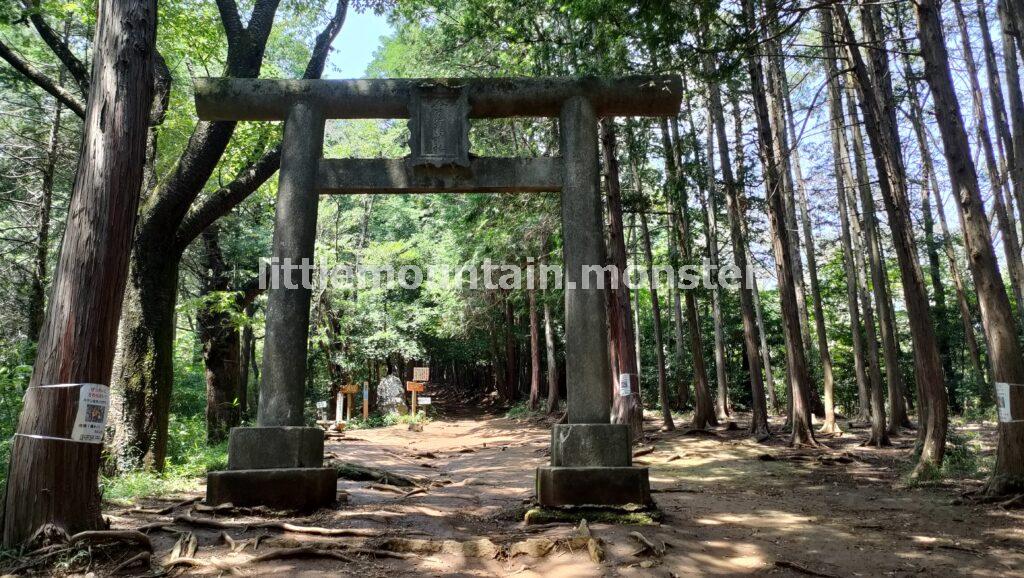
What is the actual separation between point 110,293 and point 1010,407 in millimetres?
8229

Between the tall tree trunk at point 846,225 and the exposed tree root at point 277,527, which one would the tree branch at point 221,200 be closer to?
the exposed tree root at point 277,527

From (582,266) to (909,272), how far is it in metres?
5.72

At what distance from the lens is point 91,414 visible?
421 cm

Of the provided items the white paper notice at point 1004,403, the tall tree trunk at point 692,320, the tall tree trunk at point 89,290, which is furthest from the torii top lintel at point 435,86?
the tall tree trunk at point 692,320

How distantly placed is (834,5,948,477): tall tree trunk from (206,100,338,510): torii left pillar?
7.16 m

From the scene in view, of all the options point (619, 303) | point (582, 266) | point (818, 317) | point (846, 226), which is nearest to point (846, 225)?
point (846, 226)

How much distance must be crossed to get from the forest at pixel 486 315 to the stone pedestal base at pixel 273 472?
18 cm

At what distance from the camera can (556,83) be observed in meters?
6.31

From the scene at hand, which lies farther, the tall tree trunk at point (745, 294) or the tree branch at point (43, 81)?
the tall tree trunk at point (745, 294)

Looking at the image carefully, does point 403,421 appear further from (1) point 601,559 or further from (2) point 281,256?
(1) point 601,559

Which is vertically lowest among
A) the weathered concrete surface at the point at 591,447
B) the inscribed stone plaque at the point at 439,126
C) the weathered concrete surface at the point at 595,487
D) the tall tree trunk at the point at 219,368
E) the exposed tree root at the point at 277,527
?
the exposed tree root at the point at 277,527

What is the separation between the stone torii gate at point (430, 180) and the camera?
220 inches

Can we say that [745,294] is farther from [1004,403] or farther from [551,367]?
[551,367]

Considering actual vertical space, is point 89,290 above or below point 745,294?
below
